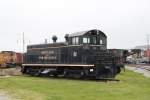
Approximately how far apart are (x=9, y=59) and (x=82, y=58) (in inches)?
1054

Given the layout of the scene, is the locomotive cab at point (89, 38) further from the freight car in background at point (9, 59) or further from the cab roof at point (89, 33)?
the freight car in background at point (9, 59)

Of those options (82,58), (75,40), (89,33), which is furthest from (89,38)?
(82,58)

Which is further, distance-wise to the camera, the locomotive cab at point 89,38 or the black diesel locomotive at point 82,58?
the locomotive cab at point 89,38

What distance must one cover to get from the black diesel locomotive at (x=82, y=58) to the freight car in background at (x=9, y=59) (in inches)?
791

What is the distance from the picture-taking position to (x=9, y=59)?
5447 cm

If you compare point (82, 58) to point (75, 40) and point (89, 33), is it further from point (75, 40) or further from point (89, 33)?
point (89, 33)

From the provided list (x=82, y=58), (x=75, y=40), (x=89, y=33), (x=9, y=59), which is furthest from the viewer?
(x=9, y=59)

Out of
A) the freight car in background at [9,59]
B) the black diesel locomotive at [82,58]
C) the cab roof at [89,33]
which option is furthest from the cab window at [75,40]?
the freight car in background at [9,59]

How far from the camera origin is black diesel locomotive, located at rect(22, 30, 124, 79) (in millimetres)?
28547

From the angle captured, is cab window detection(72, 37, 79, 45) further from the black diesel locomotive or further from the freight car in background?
the freight car in background

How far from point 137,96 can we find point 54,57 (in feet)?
52.4

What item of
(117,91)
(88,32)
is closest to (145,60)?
(88,32)

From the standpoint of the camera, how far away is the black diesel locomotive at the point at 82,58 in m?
28.5

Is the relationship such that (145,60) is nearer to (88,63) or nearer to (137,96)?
(88,63)
